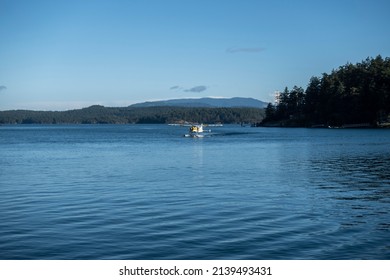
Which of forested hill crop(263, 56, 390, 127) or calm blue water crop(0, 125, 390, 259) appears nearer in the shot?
calm blue water crop(0, 125, 390, 259)

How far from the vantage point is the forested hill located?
136 metres

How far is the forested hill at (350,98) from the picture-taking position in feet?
447

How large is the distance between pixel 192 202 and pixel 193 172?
12.9 m

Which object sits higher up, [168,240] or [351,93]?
[351,93]

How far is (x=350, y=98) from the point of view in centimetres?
14575

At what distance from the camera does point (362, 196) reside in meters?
23.2

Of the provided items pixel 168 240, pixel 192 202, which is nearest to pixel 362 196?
pixel 192 202

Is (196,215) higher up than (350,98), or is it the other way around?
(350,98)

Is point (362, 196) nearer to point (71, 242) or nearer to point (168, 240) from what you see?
point (168, 240)

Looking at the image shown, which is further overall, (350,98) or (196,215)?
(350,98)

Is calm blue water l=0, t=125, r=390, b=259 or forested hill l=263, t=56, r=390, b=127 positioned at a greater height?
forested hill l=263, t=56, r=390, b=127

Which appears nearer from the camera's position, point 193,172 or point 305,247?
point 305,247
